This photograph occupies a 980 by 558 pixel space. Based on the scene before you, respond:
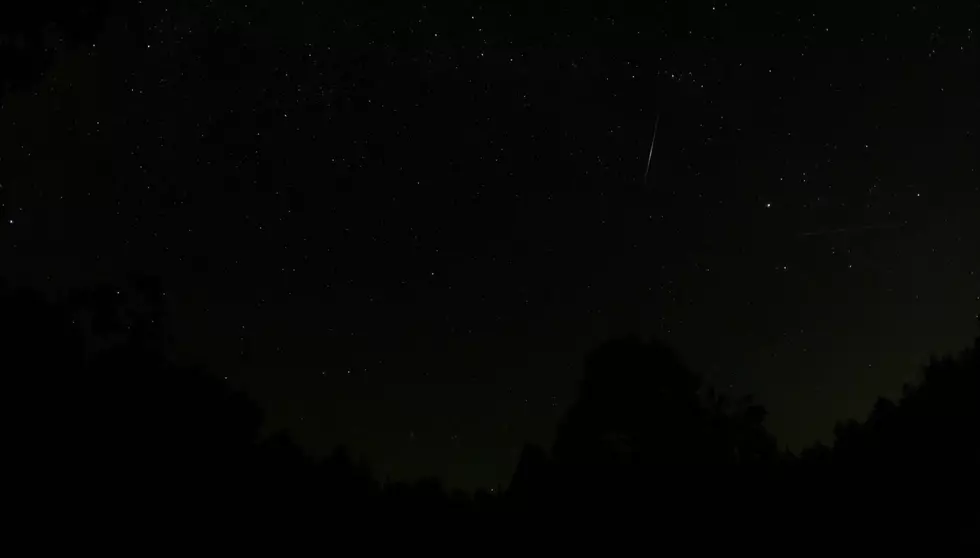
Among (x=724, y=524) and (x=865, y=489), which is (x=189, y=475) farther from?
(x=865, y=489)

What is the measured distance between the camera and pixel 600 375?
501 inches

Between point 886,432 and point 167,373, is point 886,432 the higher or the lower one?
the higher one

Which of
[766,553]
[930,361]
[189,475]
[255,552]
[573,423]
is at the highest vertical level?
[930,361]

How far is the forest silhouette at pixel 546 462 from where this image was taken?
15.2ft

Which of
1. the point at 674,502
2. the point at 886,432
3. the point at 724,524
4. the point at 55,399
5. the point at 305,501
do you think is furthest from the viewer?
the point at 886,432

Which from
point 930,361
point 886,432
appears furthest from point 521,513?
point 930,361

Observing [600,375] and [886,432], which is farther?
[600,375]

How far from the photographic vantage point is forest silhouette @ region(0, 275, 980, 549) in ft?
15.2

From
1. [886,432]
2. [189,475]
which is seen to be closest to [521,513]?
[189,475]

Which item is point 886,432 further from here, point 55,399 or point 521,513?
point 55,399

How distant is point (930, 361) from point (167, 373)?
11128mm

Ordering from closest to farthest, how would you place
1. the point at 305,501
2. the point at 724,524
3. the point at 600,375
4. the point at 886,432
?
A: 1. the point at 305,501
2. the point at 724,524
3. the point at 886,432
4. the point at 600,375

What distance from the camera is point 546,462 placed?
10.3 meters

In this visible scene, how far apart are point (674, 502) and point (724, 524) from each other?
30.2 inches
